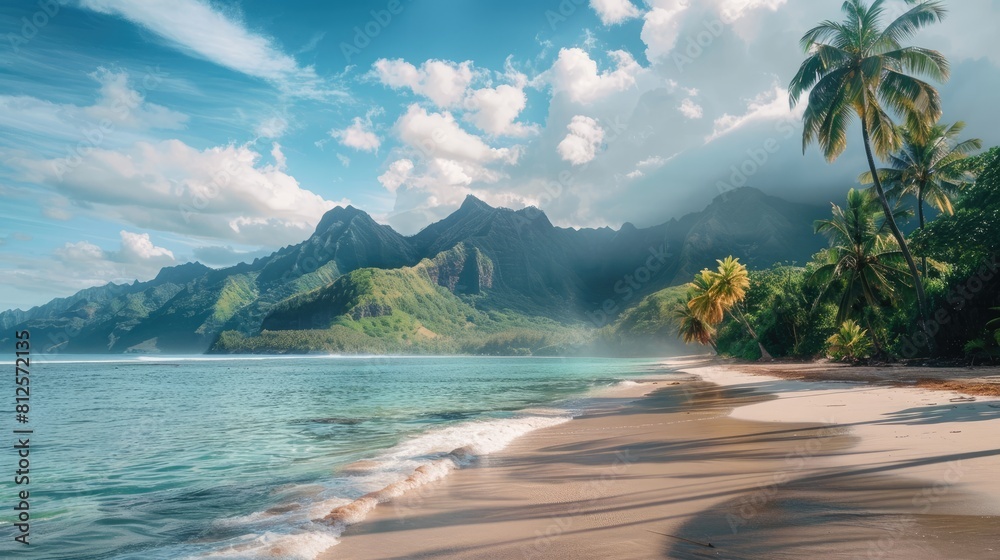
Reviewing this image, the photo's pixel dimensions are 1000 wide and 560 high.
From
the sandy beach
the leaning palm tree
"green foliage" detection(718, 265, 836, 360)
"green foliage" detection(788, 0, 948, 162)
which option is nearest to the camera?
the sandy beach


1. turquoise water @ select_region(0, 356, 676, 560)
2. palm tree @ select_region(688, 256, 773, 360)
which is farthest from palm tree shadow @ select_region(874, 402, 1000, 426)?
palm tree @ select_region(688, 256, 773, 360)

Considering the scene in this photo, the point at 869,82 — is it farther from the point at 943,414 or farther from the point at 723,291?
the point at 723,291

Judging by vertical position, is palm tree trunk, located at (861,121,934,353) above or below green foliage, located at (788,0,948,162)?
below

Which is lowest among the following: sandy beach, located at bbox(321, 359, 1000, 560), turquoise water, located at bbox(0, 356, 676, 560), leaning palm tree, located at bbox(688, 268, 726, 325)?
turquoise water, located at bbox(0, 356, 676, 560)

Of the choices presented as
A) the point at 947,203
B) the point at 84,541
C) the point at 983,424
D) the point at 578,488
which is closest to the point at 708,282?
the point at 947,203

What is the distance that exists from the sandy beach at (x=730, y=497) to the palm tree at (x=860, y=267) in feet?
81.8

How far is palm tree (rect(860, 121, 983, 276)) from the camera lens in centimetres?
3447

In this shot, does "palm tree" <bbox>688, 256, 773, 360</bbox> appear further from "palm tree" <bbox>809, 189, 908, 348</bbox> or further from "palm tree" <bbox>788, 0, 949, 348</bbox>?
"palm tree" <bbox>788, 0, 949, 348</bbox>

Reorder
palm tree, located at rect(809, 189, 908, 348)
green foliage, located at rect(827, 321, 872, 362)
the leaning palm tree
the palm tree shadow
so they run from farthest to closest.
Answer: the leaning palm tree, green foliage, located at rect(827, 321, 872, 362), palm tree, located at rect(809, 189, 908, 348), the palm tree shadow

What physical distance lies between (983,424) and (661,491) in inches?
282

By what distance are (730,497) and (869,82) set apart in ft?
94.1

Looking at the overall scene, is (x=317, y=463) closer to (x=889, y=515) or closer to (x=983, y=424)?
(x=889, y=515)

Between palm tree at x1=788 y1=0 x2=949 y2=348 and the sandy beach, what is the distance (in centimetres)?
1910

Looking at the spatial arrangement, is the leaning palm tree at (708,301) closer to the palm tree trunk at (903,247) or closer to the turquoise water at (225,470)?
the palm tree trunk at (903,247)
